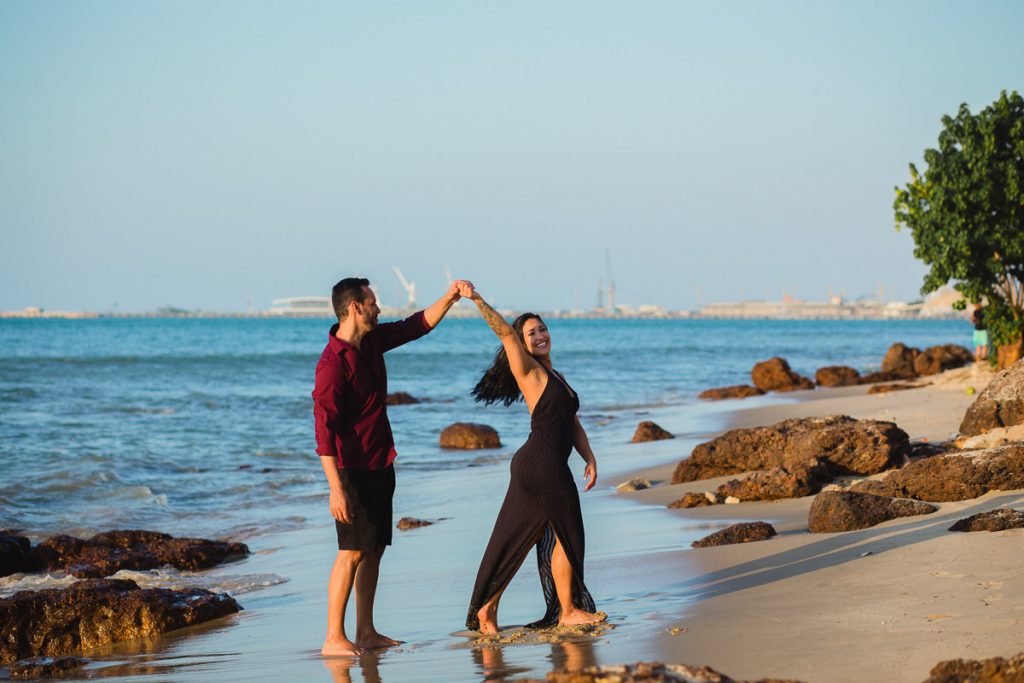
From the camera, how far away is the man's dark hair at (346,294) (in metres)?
5.48

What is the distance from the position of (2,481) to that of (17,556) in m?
5.69

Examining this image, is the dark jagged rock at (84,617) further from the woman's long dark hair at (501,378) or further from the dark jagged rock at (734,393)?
the dark jagged rock at (734,393)

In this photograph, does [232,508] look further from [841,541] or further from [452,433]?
[841,541]

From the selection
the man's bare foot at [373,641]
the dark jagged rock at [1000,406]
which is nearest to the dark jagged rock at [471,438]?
the dark jagged rock at [1000,406]

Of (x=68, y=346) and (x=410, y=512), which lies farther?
(x=68, y=346)

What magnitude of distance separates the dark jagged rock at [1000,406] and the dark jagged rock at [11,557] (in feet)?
27.2

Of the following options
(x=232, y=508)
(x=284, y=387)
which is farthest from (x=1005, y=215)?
(x=284, y=387)

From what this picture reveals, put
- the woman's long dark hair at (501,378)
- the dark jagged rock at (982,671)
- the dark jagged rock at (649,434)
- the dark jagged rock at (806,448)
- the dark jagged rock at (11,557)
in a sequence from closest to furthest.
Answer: the dark jagged rock at (982,671) → the woman's long dark hair at (501,378) → the dark jagged rock at (11,557) → the dark jagged rock at (806,448) → the dark jagged rock at (649,434)

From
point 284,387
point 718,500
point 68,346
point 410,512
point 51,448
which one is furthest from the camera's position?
point 68,346

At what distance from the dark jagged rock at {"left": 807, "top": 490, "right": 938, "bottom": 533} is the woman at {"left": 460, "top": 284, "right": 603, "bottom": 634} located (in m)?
2.31

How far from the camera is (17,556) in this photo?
8.69 metres

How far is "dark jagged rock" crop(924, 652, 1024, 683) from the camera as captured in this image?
121 inches

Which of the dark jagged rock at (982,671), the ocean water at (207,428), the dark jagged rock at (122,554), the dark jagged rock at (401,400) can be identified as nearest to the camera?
the dark jagged rock at (982,671)

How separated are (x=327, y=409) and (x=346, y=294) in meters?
0.59
